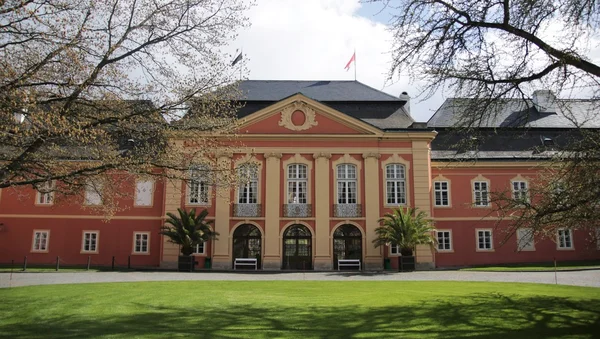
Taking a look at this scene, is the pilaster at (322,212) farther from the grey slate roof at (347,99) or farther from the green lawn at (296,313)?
the green lawn at (296,313)

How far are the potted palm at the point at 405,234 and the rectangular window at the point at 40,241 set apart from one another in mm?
18633

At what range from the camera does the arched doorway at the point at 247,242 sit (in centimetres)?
2880

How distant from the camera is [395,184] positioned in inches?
1162

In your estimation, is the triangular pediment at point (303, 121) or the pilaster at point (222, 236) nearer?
the pilaster at point (222, 236)

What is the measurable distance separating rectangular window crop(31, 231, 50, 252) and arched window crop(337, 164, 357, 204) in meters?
16.8

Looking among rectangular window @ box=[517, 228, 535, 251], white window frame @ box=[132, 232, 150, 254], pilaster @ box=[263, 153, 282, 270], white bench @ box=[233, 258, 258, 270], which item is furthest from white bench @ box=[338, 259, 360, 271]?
white window frame @ box=[132, 232, 150, 254]

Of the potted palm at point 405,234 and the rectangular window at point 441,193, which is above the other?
the rectangular window at point 441,193

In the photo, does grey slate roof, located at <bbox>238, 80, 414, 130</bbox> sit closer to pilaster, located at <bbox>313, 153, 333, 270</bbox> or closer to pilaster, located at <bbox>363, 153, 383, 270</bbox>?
pilaster, located at <bbox>363, 153, 383, 270</bbox>

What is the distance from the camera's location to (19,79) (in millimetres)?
9055

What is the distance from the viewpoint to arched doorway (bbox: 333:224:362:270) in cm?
2878

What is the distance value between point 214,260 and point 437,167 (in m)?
13.9

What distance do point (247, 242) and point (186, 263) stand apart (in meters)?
3.85

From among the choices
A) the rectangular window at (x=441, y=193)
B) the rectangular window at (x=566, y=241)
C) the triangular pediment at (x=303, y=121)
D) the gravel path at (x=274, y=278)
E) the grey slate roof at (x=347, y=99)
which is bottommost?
the gravel path at (x=274, y=278)

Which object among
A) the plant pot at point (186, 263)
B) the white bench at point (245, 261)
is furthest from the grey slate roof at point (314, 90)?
the plant pot at point (186, 263)
